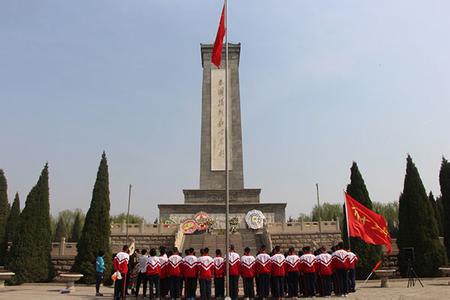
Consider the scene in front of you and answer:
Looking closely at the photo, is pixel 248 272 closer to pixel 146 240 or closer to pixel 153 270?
pixel 153 270

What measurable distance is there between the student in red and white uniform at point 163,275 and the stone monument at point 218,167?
17.1 meters

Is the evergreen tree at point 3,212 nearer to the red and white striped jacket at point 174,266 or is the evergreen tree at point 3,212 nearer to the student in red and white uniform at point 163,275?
the student in red and white uniform at point 163,275

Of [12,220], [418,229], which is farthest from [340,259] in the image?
[12,220]

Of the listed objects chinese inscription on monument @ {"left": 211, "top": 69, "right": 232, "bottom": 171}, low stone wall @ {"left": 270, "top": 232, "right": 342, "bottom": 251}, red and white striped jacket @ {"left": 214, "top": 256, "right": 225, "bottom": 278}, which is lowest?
red and white striped jacket @ {"left": 214, "top": 256, "right": 225, "bottom": 278}

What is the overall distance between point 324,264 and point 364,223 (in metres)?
2.43

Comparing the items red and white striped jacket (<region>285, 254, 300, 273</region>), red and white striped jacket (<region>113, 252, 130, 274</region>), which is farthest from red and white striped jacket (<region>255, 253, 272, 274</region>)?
red and white striped jacket (<region>113, 252, 130, 274</region>)

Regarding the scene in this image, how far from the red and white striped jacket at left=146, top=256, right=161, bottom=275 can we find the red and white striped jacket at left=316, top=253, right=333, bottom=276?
13.6 feet

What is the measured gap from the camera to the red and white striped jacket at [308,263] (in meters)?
9.63

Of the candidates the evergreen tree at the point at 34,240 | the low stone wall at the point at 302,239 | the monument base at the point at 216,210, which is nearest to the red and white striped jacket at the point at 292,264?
the evergreen tree at the point at 34,240

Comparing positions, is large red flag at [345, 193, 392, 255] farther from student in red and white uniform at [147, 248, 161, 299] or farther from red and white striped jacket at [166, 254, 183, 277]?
student in red and white uniform at [147, 248, 161, 299]

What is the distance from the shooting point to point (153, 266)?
9.51 m

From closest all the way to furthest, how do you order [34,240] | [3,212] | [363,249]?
[363,249] → [34,240] → [3,212]

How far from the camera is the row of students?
367 inches

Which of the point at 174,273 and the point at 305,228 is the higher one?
the point at 305,228
